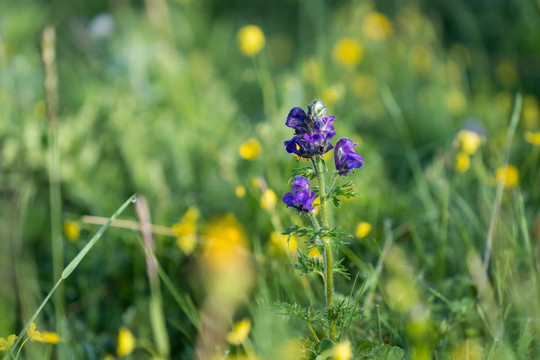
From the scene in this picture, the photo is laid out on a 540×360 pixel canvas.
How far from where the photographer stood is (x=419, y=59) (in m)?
3.49

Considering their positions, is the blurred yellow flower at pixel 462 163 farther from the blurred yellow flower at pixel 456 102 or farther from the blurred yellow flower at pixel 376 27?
the blurred yellow flower at pixel 376 27

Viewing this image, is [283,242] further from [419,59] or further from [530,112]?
[419,59]

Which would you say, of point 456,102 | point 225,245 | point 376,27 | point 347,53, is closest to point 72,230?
point 225,245

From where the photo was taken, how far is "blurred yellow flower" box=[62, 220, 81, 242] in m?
2.01

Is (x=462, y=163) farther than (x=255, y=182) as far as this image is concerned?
Yes

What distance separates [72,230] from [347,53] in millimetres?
2083

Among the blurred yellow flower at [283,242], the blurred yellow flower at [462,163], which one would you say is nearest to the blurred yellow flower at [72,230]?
the blurred yellow flower at [283,242]

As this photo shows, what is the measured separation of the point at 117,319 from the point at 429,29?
2.70 meters

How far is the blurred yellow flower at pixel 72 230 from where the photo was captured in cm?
201

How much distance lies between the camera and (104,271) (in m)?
2.04

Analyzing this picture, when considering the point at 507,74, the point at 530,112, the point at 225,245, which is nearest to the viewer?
the point at 225,245

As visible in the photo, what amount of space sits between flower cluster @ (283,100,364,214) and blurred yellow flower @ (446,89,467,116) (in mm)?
1958

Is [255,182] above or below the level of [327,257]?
above

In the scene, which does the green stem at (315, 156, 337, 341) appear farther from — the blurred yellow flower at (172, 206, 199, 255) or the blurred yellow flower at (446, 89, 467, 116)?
the blurred yellow flower at (446, 89, 467, 116)
